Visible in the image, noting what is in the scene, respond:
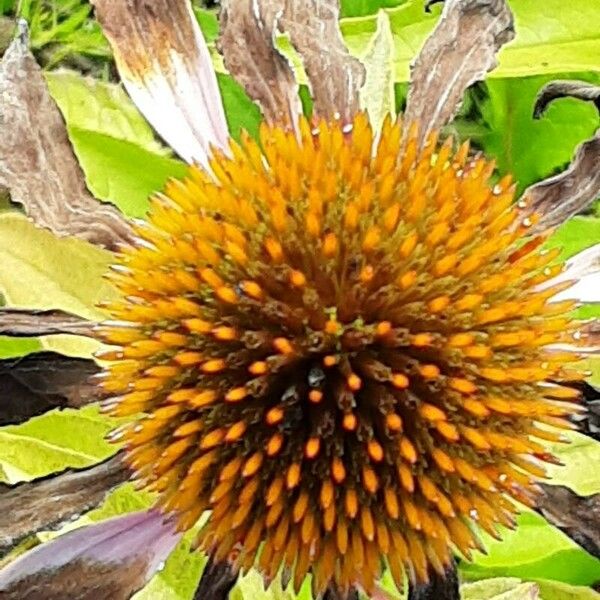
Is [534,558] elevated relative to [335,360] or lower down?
lower down

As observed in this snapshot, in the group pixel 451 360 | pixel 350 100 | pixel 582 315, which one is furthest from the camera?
pixel 582 315

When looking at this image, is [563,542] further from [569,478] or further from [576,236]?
[576,236]

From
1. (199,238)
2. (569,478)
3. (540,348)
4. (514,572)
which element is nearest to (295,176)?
(199,238)

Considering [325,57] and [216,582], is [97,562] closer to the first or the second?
[216,582]

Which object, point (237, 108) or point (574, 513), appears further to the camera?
point (237, 108)

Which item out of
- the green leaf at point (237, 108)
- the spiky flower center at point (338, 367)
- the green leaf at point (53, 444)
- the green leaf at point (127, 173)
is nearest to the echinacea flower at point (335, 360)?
the spiky flower center at point (338, 367)

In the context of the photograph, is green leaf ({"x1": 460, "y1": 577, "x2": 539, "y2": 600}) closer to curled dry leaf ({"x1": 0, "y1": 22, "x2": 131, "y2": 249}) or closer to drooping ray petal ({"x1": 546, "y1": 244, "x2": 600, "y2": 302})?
drooping ray petal ({"x1": 546, "y1": 244, "x2": 600, "y2": 302})

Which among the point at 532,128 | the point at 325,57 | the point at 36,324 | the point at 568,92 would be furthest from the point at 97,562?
the point at 532,128
